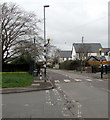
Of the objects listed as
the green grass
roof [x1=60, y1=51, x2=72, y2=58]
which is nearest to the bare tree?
the green grass

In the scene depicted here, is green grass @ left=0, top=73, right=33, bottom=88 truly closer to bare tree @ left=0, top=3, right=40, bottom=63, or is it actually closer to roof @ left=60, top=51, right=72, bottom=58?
bare tree @ left=0, top=3, right=40, bottom=63

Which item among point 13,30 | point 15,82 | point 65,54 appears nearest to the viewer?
point 15,82

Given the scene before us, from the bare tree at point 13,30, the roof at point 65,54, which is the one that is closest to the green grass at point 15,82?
the bare tree at point 13,30

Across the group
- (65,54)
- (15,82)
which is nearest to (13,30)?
(15,82)

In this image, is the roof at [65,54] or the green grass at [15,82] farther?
the roof at [65,54]

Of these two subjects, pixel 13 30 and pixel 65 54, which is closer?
pixel 13 30

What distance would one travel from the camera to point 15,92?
1250cm

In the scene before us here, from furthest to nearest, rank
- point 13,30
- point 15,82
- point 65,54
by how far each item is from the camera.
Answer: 1. point 65,54
2. point 13,30
3. point 15,82

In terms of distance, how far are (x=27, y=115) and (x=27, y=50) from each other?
2893cm

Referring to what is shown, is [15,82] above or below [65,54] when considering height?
below

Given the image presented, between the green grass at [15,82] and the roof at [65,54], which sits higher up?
the roof at [65,54]

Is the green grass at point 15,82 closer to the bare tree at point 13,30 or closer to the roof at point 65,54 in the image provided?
the bare tree at point 13,30

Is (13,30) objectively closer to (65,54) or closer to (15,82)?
(15,82)

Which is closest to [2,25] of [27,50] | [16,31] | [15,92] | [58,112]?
[16,31]
